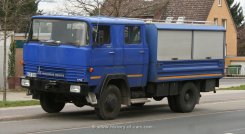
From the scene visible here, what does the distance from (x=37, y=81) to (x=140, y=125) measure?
2.99m

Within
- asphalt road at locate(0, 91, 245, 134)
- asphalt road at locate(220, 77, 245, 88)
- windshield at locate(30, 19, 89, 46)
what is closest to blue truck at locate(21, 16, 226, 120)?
windshield at locate(30, 19, 89, 46)

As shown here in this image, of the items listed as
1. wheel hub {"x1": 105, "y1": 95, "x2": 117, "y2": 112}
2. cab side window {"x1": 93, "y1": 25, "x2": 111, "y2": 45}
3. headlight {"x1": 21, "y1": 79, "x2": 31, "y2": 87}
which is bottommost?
wheel hub {"x1": 105, "y1": 95, "x2": 117, "y2": 112}

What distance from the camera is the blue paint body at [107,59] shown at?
46.8 feet

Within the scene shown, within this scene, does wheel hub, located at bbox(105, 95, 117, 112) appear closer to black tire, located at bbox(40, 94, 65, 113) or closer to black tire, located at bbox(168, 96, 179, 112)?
black tire, located at bbox(40, 94, 65, 113)

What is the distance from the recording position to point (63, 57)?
14453 mm

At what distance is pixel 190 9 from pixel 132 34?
48805mm

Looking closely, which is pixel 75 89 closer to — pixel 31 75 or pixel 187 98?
pixel 31 75

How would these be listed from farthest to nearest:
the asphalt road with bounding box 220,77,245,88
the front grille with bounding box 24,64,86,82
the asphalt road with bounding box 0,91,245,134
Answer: the asphalt road with bounding box 220,77,245,88 → the front grille with bounding box 24,64,86,82 → the asphalt road with bounding box 0,91,245,134

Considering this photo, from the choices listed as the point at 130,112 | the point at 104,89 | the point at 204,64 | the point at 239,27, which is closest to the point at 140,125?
the point at 104,89

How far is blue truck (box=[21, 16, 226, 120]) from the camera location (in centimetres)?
1438

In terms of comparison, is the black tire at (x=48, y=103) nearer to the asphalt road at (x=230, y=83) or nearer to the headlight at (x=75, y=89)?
the headlight at (x=75, y=89)

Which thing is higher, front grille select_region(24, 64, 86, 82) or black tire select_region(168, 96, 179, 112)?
front grille select_region(24, 64, 86, 82)

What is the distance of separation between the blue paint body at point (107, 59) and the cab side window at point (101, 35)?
0.11m

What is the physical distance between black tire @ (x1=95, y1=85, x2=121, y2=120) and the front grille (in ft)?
2.96
